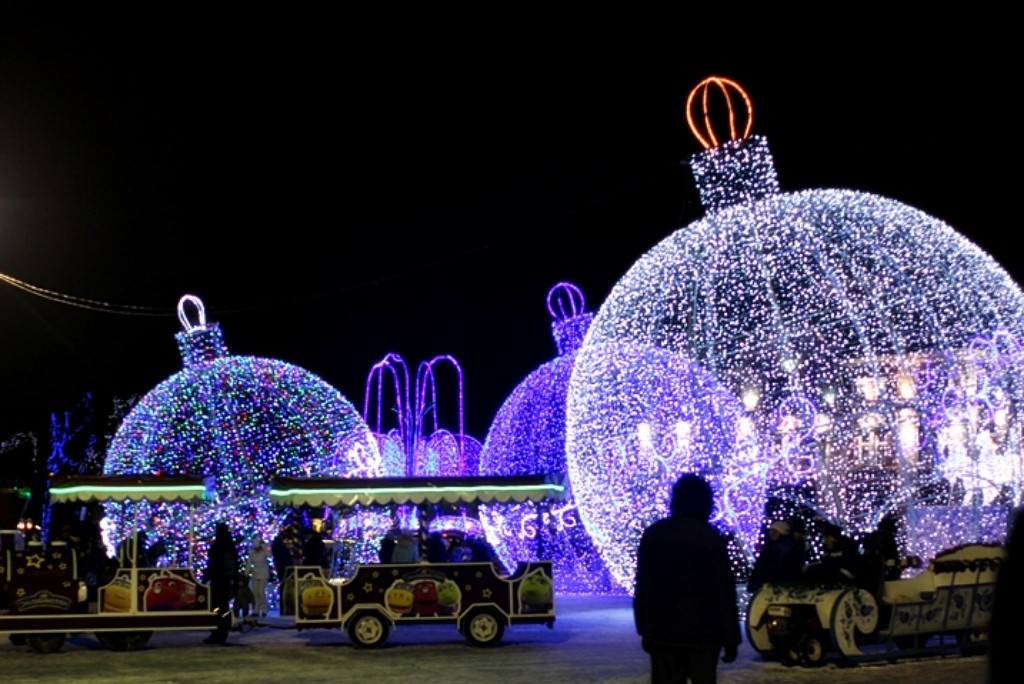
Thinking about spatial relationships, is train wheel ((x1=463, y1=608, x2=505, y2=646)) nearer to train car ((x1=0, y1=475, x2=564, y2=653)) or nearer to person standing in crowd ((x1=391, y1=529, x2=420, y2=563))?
train car ((x1=0, y1=475, x2=564, y2=653))

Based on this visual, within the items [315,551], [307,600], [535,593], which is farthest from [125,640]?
[535,593]

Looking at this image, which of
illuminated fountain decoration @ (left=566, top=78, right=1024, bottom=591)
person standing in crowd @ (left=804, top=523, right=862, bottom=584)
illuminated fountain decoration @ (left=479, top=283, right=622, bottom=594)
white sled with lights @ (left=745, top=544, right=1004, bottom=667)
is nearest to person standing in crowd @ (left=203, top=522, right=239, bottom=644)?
illuminated fountain decoration @ (left=566, top=78, right=1024, bottom=591)

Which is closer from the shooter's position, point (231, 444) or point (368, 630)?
point (368, 630)

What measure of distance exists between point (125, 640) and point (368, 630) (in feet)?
10.5

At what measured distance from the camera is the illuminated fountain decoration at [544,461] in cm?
2312

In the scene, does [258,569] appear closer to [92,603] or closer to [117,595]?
[92,603]

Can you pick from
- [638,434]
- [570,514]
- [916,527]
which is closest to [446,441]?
[570,514]

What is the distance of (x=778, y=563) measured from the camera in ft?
45.0

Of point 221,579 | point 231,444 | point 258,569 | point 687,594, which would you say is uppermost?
point 231,444

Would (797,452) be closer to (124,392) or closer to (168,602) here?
(168,602)

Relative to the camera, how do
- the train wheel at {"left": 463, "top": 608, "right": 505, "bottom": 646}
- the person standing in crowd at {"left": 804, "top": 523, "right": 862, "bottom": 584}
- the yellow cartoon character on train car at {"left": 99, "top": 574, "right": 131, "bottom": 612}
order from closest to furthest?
the person standing in crowd at {"left": 804, "top": 523, "right": 862, "bottom": 584} < the train wheel at {"left": 463, "top": 608, "right": 505, "bottom": 646} < the yellow cartoon character on train car at {"left": 99, "top": 574, "right": 131, "bottom": 612}

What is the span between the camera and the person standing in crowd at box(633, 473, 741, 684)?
249 inches

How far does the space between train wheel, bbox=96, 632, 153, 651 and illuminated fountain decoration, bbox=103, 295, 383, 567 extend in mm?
4638

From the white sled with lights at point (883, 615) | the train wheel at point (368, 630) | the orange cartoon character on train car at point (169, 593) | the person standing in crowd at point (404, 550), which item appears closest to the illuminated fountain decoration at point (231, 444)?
the person standing in crowd at point (404, 550)
